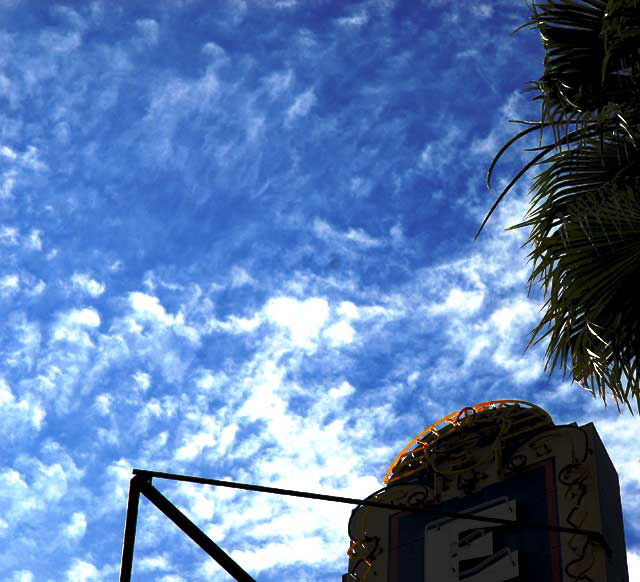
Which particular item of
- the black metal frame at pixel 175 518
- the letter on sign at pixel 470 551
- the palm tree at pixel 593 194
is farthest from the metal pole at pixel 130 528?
the letter on sign at pixel 470 551

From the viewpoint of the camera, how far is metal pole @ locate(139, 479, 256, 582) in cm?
613

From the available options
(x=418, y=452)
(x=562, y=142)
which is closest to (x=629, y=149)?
(x=562, y=142)

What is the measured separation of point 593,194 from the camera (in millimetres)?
9000

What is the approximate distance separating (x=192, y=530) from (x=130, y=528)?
47 cm

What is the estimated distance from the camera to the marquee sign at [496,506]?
456 inches

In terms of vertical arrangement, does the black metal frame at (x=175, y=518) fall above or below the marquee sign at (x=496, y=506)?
below

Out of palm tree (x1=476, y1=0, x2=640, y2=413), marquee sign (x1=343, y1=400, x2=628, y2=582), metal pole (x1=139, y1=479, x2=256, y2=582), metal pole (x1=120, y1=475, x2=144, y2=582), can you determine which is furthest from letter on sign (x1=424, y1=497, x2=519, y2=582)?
metal pole (x1=120, y1=475, x2=144, y2=582)

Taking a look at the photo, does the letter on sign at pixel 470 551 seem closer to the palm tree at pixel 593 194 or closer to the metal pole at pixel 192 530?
the palm tree at pixel 593 194

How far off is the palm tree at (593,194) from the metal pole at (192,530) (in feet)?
14.4

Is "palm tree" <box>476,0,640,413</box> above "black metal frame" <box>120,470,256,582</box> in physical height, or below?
above

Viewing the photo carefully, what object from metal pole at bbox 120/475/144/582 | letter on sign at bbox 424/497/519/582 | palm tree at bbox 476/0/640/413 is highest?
palm tree at bbox 476/0/640/413

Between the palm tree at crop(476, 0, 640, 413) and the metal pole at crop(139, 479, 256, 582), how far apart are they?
14.4ft

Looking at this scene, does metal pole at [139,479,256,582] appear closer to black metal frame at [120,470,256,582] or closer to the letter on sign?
black metal frame at [120,470,256,582]

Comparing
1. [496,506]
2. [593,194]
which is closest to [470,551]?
[496,506]
